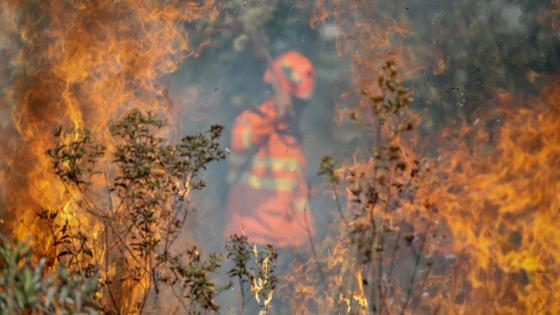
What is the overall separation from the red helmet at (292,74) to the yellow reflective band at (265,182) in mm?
2450

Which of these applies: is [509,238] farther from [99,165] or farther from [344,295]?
[99,165]

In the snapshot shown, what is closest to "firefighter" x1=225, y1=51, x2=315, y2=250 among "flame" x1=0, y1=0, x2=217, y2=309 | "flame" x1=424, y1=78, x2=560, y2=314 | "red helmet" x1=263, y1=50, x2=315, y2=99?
"red helmet" x1=263, y1=50, x2=315, y2=99

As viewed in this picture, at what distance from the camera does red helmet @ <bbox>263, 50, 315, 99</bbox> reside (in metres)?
15.8

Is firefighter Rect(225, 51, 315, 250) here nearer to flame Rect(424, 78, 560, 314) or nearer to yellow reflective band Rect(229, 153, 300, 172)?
yellow reflective band Rect(229, 153, 300, 172)

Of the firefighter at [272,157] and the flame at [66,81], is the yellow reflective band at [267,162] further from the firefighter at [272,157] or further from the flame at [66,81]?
the flame at [66,81]

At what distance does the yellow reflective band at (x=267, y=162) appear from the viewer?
15.7 metres

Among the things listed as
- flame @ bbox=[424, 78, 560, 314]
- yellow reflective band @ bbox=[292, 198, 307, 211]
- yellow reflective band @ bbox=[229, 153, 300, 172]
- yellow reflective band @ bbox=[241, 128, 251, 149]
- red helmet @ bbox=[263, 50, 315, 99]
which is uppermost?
red helmet @ bbox=[263, 50, 315, 99]

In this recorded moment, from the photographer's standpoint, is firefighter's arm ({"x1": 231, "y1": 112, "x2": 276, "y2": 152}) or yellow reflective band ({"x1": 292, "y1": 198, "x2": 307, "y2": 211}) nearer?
yellow reflective band ({"x1": 292, "y1": 198, "x2": 307, "y2": 211})

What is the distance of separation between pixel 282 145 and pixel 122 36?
5507 mm

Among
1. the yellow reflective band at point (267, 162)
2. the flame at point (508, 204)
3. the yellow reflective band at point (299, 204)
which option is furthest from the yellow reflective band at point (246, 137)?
the flame at point (508, 204)

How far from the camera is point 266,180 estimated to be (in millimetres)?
15672

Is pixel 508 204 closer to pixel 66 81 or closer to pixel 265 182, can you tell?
pixel 265 182

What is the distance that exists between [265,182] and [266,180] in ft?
0.21

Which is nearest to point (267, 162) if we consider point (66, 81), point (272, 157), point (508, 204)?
point (272, 157)
